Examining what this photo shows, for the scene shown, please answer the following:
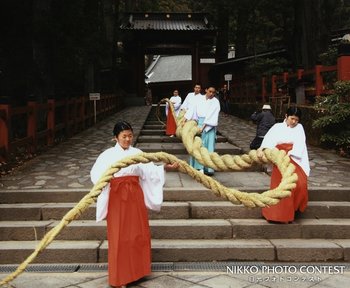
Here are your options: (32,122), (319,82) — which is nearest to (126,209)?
(32,122)

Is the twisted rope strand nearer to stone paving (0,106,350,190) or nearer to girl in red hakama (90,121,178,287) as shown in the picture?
girl in red hakama (90,121,178,287)

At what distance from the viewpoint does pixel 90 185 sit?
7.29 meters

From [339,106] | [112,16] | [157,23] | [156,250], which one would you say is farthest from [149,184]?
[157,23]

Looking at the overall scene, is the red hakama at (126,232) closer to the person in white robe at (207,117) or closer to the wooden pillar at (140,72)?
the person in white robe at (207,117)

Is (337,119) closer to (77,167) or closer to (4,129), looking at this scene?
(77,167)

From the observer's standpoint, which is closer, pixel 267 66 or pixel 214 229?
pixel 214 229

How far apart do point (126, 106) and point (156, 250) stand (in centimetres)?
2577

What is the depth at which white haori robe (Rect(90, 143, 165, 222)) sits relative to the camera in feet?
15.2

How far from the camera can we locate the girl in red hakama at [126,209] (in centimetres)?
454

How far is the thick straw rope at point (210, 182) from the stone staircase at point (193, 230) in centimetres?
159

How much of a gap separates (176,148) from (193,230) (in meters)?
5.60

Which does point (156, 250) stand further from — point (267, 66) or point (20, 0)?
point (267, 66)

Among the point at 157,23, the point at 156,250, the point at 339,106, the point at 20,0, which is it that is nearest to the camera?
the point at 156,250

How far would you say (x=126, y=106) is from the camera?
30750 millimetres
